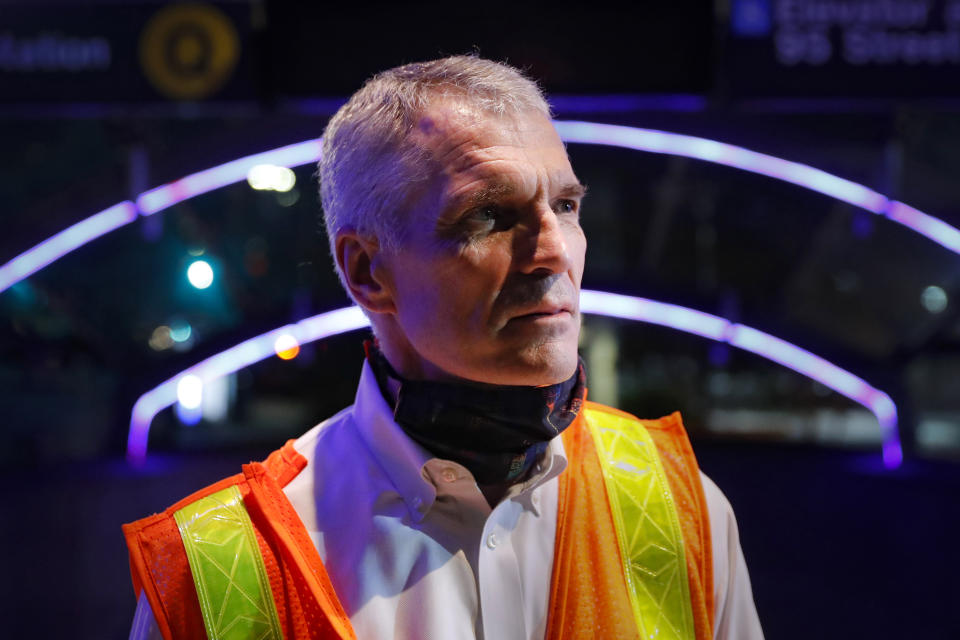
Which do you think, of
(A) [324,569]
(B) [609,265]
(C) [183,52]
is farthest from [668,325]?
(A) [324,569]

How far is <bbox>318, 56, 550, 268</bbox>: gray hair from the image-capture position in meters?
1.18


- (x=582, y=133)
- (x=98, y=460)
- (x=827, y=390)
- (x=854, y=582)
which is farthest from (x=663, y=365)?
(x=98, y=460)

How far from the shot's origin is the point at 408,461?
121 cm

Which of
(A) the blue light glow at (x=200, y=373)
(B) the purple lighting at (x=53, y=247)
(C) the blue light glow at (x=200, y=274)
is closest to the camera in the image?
(B) the purple lighting at (x=53, y=247)

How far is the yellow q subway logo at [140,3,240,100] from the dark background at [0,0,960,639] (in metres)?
0.03

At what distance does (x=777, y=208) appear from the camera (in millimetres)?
4910

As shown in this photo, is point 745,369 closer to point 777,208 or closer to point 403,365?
point 777,208

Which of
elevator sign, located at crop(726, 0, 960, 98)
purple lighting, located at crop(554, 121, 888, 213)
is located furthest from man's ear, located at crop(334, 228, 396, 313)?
purple lighting, located at crop(554, 121, 888, 213)

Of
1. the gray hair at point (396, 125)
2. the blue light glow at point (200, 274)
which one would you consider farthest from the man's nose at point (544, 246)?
the blue light glow at point (200, 274)

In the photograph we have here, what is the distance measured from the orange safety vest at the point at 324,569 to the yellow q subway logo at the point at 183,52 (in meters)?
1.55

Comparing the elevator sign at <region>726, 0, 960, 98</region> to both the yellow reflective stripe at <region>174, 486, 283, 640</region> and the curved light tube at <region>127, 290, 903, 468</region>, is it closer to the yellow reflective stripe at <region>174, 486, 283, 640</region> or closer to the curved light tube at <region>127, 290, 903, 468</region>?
the curved light tube at <region>127, 290, 903, 468</region>

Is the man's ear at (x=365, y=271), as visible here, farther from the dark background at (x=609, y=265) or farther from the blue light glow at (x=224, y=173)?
the blue light glow at (x=224, y=173)

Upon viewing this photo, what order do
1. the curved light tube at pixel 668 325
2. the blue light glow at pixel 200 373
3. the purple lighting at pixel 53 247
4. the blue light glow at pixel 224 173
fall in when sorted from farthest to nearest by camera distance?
the blue light glow at pixel 200 373 < the curved light tube at pixel 668 325 < the purple lighting at pixel 53 247 < the blue light glow at pixel 224 173

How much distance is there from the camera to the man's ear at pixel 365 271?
4.08ft
